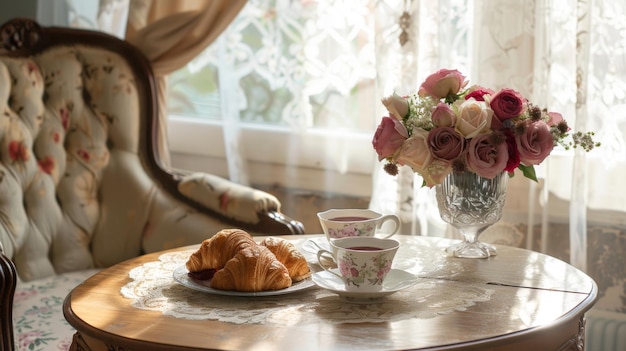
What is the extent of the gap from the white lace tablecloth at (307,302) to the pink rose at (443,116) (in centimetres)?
29

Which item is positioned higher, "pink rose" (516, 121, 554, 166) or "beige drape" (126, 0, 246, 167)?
"beige drape" (126, 0, 246, 167)

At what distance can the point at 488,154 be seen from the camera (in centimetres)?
163

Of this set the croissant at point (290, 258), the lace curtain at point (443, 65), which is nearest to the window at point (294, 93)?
the lace curtain at point (443, 65)

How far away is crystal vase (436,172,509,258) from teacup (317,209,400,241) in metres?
0.11

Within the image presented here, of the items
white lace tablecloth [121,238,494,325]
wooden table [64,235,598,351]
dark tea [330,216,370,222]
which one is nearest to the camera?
wooden table [64,235,598,351]

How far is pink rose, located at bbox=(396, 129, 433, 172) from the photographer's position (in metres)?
1.65

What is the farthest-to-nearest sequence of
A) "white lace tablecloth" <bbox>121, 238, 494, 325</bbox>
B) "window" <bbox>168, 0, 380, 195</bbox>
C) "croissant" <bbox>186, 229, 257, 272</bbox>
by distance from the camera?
"window" <bbox>168, 0, 380, 195</bbox>
"croissant" <bbox>186, 229, 257, 272</bbox>
"white lace tablecloth" <bbox>121, 238, 494, 325</bbox>

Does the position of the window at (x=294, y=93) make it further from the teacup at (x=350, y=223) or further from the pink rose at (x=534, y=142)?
the pink rose at (x=534, y=142)

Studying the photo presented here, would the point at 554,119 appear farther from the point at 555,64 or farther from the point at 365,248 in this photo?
the point at 555,64

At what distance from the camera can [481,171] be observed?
5.37 feet

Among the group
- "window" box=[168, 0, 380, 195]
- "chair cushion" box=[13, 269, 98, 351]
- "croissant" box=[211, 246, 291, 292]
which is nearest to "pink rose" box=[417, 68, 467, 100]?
"croissant" box=[211, 246, 291, 292]

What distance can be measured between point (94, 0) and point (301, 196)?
1.09 m

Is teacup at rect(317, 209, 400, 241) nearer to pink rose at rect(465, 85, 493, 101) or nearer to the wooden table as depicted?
the wooden table

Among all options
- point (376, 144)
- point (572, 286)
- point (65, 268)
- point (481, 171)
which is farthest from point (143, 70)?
point (572, 286)
